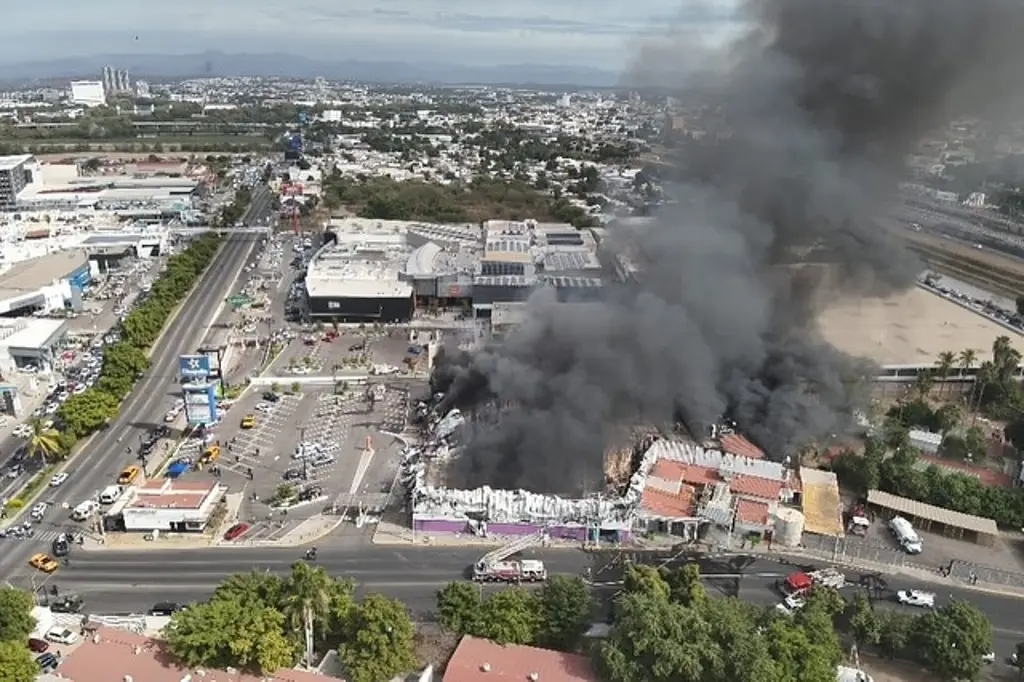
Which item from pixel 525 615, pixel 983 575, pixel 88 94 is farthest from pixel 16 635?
pixel 88 94

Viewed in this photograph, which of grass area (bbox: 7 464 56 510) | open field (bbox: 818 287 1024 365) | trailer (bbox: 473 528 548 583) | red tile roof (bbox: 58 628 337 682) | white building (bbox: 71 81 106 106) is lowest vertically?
grass area (bbox: 7 464 56 510)

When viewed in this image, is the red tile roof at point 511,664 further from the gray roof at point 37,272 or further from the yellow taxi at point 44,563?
the gray roof at point 37,272

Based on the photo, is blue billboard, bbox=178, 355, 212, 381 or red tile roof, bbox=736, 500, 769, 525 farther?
blue billboard, bbox=178, 355, 212, 381

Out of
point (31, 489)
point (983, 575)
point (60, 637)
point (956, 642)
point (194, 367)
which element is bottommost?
point (31, 489)

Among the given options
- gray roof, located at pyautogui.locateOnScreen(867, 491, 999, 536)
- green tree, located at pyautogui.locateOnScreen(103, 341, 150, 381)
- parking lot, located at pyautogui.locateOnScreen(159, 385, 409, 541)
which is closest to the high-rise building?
green tree, located at pyautogui.locateOnScreen(103, 341, 150, 381)

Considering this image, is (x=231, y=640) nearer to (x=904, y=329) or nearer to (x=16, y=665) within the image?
(x=16, y=665)

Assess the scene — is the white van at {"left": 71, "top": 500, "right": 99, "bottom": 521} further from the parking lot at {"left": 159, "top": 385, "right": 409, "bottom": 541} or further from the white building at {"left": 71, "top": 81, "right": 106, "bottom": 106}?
the white building at {"left": 71, "top": 81, "right": 106, "bottom": 106}
